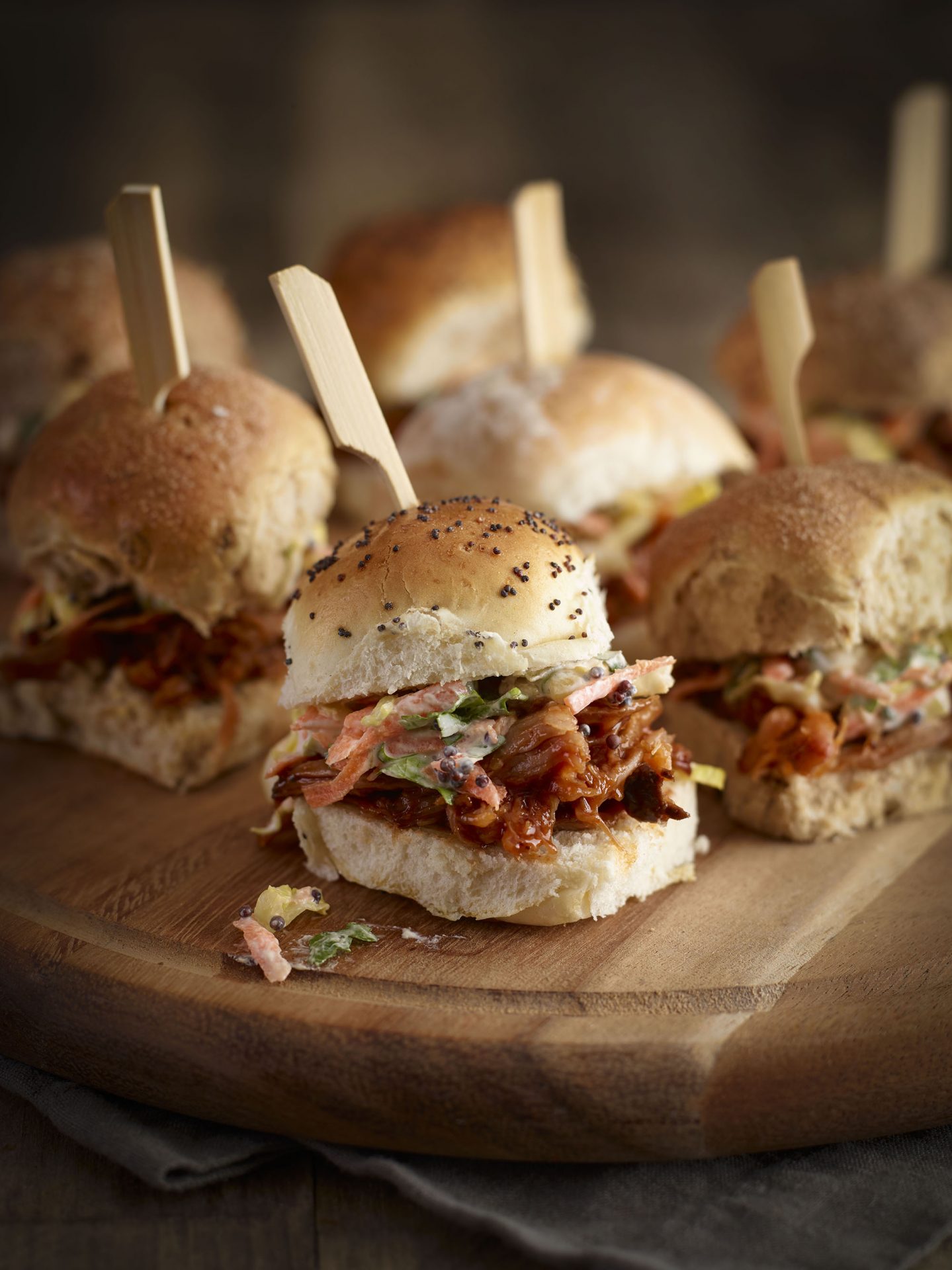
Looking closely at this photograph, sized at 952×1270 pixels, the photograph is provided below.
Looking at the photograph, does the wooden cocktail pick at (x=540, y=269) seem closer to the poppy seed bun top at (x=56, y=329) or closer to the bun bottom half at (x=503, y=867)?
the poppy seed bun top at (x=56, y=329)

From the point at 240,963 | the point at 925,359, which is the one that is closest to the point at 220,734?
the point at 240,963

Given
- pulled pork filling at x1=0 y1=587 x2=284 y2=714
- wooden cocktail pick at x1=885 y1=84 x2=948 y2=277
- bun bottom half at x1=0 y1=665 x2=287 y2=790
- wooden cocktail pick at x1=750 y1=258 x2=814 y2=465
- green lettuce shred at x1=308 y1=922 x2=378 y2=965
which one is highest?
wooden cocktail pick at x1=885 y1=84 x2=948 y2=277

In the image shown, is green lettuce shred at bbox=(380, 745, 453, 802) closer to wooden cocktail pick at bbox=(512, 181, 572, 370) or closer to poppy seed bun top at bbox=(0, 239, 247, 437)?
wooden cocktail pick at bbox=(512, 181, 572, 370)

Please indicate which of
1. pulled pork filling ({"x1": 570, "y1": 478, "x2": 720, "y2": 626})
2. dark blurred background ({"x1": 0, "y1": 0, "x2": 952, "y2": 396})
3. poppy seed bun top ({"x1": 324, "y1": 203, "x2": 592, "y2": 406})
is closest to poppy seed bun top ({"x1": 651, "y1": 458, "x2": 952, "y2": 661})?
pulled pork filling ({"x1": 570, "y1": 478, "x2": 720, "y2": 626})

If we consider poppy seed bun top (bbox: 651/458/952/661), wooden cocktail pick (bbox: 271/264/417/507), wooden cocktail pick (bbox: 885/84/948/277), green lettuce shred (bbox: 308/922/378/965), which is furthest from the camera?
wooden cocktail pick (bbox: 885/84/948/277)

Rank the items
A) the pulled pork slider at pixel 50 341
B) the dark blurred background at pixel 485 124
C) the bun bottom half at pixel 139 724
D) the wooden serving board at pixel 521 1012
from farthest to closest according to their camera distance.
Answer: the dark blurred background at pixel 485 124
the pulled pork slider at pixel 50 341
the bun bottom half at pixel 139 724
the wooden serving board at pixel 521 1012

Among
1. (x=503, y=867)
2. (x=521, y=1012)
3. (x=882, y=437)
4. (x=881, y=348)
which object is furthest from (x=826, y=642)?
(x=881, y=348)

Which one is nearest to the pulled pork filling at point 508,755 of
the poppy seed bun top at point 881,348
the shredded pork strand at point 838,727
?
the shredded pork strand at point 838,727
